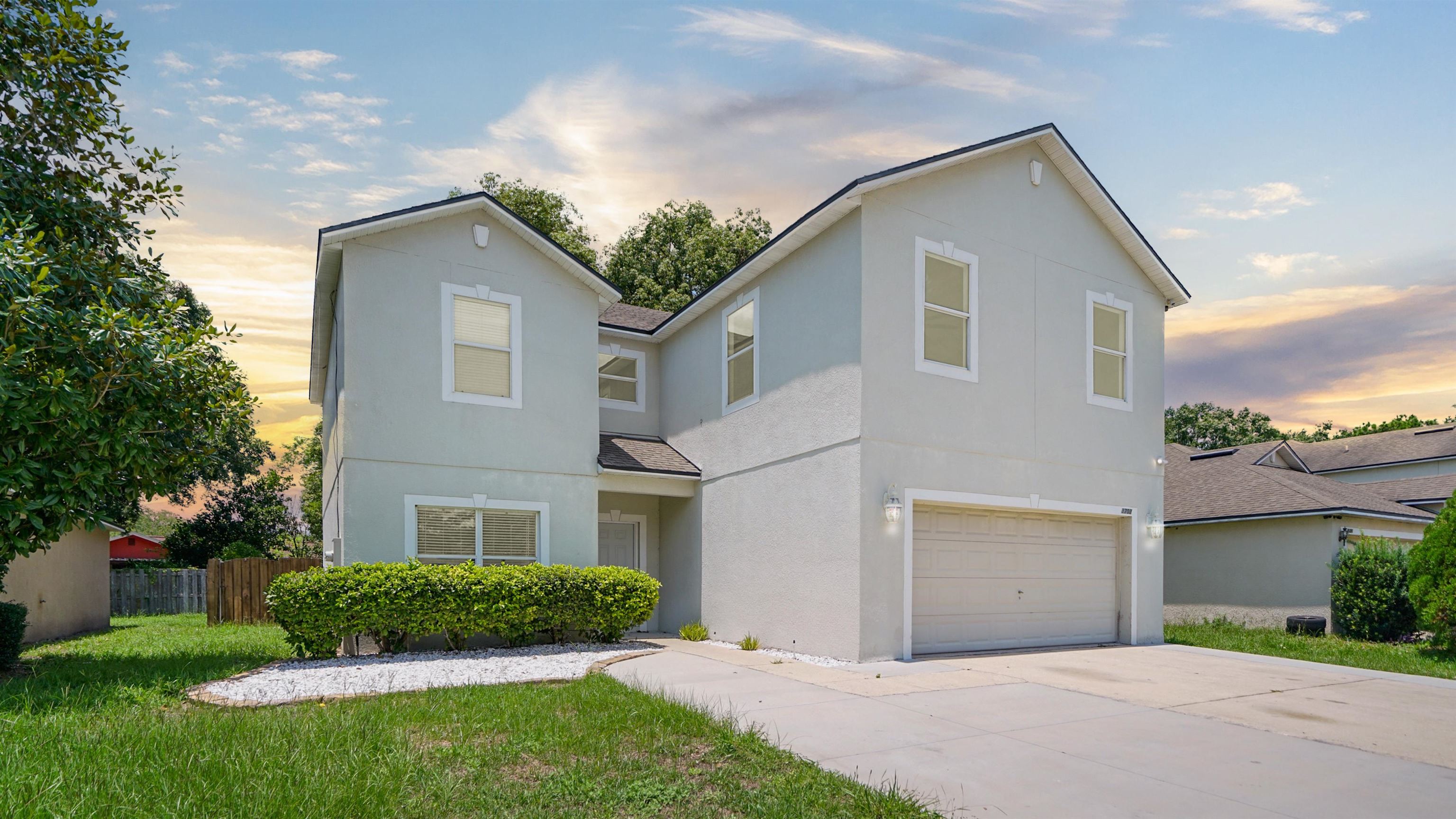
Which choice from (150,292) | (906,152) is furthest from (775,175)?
(150,292)

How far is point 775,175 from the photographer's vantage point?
16688 mm

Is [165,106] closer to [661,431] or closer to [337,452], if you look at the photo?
[337,452]

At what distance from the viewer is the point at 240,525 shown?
29266 mm

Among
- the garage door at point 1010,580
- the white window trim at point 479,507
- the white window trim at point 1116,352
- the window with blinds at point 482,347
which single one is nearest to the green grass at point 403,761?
the white window trim at point 479,507

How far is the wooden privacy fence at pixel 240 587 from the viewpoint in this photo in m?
18.5

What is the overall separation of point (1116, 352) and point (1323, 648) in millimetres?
5726

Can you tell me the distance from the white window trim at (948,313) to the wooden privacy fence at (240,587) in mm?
14164

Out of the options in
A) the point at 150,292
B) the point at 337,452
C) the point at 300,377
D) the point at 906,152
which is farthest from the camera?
the point at 300,377

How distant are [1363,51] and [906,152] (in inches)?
266

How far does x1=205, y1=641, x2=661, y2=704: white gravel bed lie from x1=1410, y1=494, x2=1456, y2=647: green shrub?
38.8ft

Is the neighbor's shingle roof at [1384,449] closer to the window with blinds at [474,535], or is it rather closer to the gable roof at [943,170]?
the gable roof at [943,170]

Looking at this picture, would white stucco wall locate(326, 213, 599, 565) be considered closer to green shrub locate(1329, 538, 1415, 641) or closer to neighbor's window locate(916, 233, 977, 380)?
neighbor's window locate(916, 233, 977, 380)

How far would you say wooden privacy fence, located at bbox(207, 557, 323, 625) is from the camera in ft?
60.6

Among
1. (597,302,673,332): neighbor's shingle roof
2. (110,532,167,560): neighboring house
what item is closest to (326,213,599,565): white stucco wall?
(597,302,673,332): neighbor's shingle roof
